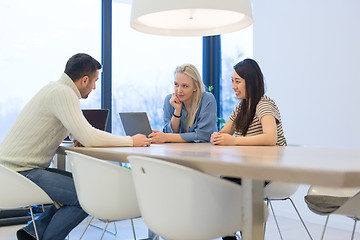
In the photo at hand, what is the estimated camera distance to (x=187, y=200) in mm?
1432

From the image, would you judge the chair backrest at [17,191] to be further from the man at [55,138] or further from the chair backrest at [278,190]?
the chair backrest at [278,190]

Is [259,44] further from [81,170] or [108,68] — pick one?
[81,170]

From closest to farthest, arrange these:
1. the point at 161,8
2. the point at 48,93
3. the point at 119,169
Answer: the point at 119,169 → the point at 161,8 → the point at 48,93

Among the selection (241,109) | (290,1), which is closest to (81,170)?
(241,109)

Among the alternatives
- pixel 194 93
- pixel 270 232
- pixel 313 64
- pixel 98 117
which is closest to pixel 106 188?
pixel 98 117

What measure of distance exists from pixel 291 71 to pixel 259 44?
23.1 inches

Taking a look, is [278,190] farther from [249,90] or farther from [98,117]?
[98,117]

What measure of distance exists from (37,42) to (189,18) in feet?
8.74

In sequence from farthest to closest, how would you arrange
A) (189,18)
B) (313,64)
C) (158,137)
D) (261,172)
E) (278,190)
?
(313,64) < (158,137) < (278,190) < (189,18) < (261,172)

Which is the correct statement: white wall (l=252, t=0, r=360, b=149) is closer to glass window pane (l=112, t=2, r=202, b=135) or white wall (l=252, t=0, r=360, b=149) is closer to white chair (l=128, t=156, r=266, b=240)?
glass window pane (l=112, t=2, r=202, b=135)

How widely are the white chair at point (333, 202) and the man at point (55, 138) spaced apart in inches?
37.3

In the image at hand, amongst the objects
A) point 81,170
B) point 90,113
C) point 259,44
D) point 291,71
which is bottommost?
point 81,170

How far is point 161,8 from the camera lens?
7.56 feet

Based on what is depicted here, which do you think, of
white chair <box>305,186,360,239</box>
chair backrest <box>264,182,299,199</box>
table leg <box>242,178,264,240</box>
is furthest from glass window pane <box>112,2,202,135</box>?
table leg <box>242,178,264,240</box>
